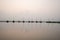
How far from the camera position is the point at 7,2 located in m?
1.16

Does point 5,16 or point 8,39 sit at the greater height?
point 5,16

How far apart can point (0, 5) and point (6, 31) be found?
342 millimetres

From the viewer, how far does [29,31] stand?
116 cm

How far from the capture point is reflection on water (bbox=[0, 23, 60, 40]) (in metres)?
1.15

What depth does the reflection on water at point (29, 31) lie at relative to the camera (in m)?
1.15

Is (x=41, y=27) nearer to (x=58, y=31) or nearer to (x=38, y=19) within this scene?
(x=38, y=19)

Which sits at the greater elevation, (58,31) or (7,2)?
(7,2)

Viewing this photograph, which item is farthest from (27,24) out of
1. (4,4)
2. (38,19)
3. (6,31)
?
(4,4)

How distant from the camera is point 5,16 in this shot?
45.5 inches

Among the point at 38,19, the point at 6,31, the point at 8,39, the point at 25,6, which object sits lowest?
the point at 8,39

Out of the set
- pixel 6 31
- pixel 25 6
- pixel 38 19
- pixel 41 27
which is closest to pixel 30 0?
pixel 25 6

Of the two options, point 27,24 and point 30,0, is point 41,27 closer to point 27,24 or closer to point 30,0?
point 27,24

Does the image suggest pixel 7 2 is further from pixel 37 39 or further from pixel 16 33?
pixel 37 39

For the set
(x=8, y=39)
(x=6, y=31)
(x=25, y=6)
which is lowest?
(x=8, y=39)
